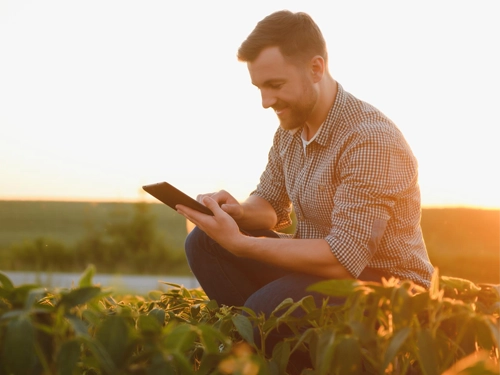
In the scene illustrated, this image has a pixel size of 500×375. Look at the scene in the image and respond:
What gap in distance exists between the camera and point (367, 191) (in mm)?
2186

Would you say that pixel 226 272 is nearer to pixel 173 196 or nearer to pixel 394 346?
pixel 173 196

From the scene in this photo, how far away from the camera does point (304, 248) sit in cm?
217

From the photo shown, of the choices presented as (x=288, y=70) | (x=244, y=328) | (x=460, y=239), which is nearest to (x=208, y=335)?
(x=244, y=328)

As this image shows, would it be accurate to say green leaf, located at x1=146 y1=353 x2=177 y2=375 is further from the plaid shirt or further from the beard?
the beard

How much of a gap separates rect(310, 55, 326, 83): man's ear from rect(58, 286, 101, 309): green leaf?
1.73 meters

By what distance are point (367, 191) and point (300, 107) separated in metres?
0.54

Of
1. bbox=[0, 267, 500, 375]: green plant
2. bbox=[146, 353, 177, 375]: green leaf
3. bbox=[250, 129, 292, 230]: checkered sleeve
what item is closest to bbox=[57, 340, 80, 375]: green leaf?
bbox=[0, 267, 500, 375]: green plant

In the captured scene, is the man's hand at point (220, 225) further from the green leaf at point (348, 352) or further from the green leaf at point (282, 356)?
the green leaf at point (348, 352)

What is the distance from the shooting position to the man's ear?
266cm

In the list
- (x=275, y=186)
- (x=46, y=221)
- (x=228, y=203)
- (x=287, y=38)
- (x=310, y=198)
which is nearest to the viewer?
(x=310, y=198)

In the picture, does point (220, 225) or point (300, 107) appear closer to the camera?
point (220, 225)

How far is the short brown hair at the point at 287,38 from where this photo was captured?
2.66 metres

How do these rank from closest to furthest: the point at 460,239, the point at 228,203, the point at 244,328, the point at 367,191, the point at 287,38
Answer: the point at 244,328 → the point at 367,191 → the point at 287,38 → the point at 228,203 → the point at 460,239

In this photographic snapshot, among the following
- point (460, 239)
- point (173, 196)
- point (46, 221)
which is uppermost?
point (173, 196)
